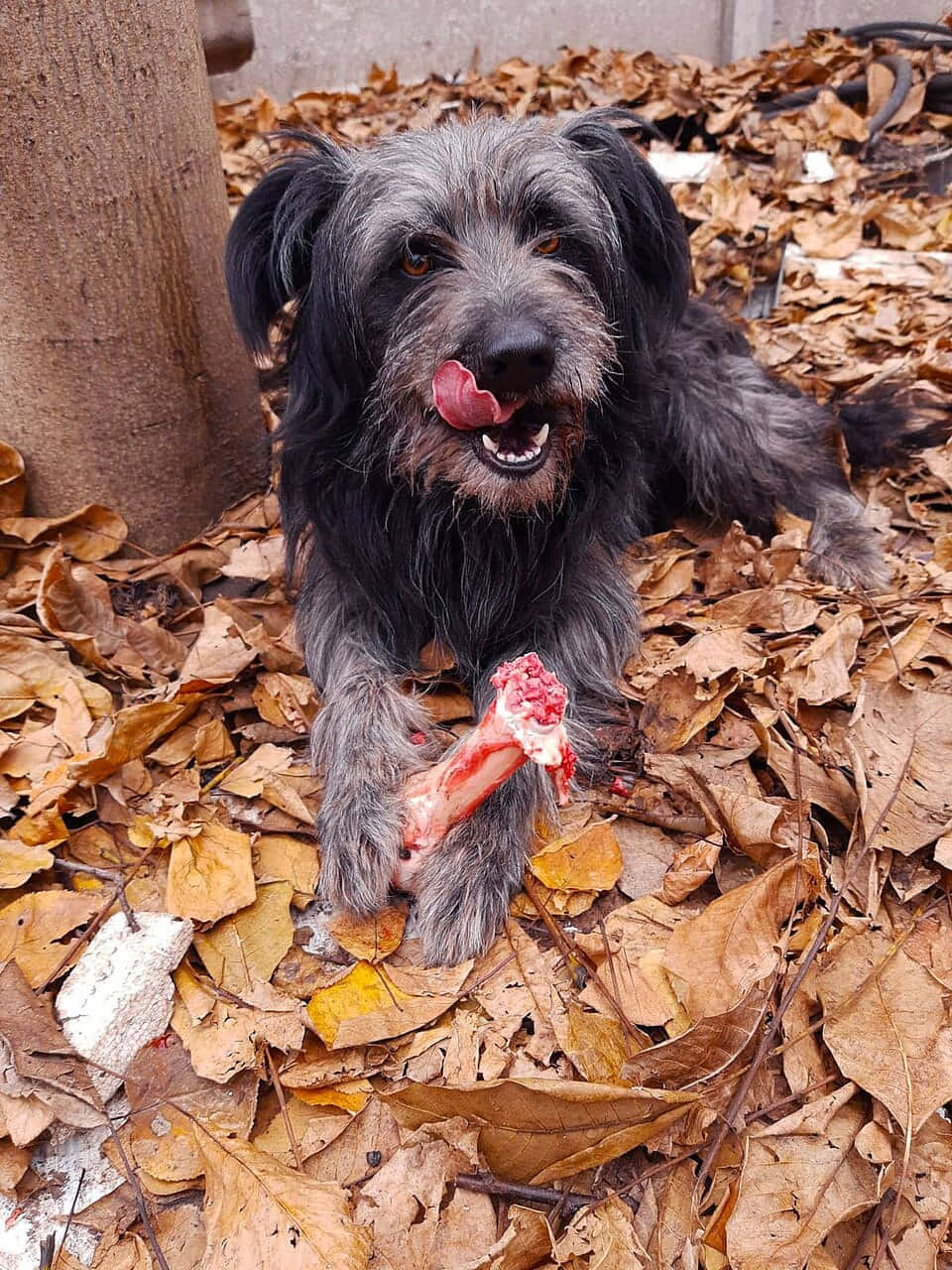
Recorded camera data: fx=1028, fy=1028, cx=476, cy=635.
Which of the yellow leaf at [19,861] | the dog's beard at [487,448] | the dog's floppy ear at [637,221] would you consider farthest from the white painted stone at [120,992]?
the dog's floppy ear at [637,221]

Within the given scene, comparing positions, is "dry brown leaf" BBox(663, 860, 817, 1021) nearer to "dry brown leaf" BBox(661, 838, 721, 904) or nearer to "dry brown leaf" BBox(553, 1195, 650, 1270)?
"dry brown leaf" BBox(661, 838, 721, 904)

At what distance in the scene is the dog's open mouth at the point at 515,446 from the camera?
2590mm

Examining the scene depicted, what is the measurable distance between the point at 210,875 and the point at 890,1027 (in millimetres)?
1498

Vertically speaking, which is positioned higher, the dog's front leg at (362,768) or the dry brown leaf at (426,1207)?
the dog's front leg at (362,768)

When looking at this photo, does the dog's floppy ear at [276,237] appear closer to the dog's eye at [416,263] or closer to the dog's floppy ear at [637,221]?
the dog's eye at [416,263]

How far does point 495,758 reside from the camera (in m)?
2.17

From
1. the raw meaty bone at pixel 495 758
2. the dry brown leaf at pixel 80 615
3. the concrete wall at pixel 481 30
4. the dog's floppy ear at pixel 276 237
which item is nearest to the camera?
the raw meaty bone at pixel 495 758

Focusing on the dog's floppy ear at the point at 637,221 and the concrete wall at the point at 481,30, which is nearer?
the dog's floppy ear at the point at 637,221

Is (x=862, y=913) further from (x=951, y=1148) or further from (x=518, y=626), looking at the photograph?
(x=518, y=626)

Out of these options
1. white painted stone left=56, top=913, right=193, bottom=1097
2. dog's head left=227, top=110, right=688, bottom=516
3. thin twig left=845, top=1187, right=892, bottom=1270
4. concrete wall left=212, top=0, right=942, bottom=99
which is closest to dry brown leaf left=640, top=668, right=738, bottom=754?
dog's head left=227, top=110, right=688, bottom=516

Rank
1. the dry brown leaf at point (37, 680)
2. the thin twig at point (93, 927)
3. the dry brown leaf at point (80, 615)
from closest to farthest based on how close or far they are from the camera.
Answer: the thin twig at point (93, 927), the dry brown leaf at point (37, 680), the dry brown leaf at point (80, 615)

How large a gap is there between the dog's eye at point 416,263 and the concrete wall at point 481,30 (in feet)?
19.6

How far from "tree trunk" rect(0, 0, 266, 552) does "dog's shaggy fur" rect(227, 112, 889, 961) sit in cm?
44

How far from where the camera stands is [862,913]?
2240 millimetres
